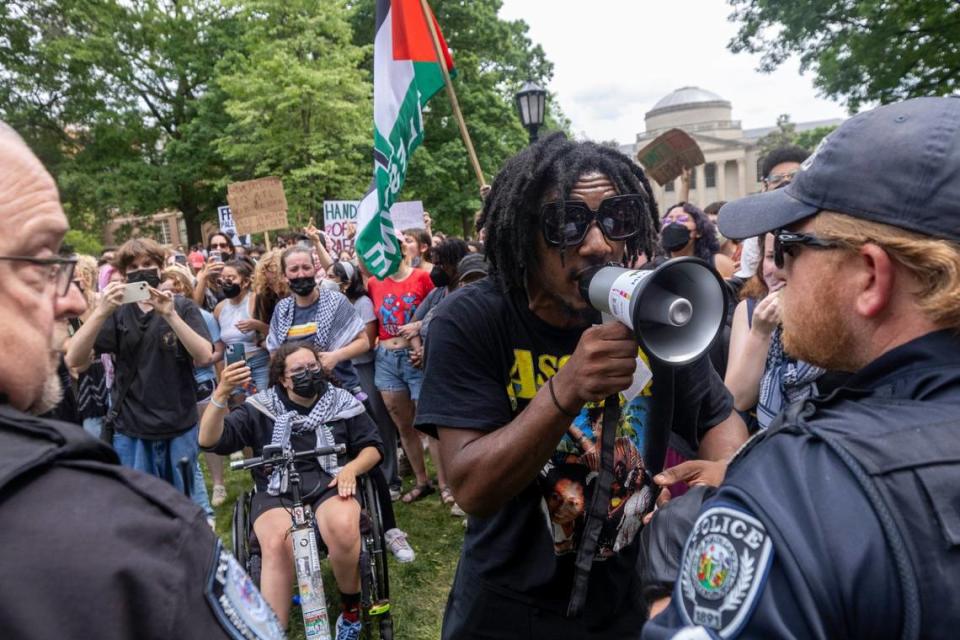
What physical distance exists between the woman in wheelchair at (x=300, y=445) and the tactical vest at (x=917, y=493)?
320cm

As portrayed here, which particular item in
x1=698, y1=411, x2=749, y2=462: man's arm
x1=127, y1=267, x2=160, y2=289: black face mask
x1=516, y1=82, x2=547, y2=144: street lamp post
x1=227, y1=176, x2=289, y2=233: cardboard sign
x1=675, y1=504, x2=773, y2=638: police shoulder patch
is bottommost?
x1=698, y1=411, x2=749, y2=462: man's arm

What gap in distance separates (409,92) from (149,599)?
4.14 metres

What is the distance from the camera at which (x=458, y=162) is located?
22656 millimetres

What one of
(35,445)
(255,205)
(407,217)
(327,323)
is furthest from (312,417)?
(255,205)

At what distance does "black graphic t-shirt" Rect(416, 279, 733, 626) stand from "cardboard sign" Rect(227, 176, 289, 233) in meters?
8.79

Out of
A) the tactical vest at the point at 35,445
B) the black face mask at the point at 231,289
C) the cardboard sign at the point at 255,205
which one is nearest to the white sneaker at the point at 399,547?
the black face mask at the point at 231,289

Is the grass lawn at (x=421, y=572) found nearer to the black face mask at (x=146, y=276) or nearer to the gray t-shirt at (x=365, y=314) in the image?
the gray t-shirt at (x=365, y=314)

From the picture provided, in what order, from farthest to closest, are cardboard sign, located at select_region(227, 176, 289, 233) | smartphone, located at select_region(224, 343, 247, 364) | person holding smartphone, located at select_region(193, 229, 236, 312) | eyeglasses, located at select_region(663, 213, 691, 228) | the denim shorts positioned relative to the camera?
cardboard sign, located at select_region(227, 176, 289, 233) < person holding smartphone, located at select_region(193, 229, 236, 312) < the denim shorts < eyeglasses, located at select_region(663, 213, 691, 228) < smartphone, located at select_region(224, 343, 247, 364)

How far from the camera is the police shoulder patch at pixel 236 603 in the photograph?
2.81 feet

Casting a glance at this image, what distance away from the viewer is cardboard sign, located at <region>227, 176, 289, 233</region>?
9875 mm

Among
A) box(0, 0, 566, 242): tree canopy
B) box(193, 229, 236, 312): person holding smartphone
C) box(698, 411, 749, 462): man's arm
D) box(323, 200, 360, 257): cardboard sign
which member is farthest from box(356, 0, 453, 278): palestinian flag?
box(0, 0, 566, 242): tree canopy

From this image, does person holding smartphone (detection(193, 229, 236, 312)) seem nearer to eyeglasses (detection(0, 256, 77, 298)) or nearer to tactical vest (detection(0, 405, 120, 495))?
eyeglasses (detection(0, 256, 77, 298))

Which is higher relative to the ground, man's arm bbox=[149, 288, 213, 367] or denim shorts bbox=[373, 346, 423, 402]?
man's arm bbox=[149, 288, 213, 367]

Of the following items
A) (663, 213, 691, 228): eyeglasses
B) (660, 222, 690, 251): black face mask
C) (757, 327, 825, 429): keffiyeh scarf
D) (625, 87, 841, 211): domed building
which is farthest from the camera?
(625, 87, 841, 211): domed building
